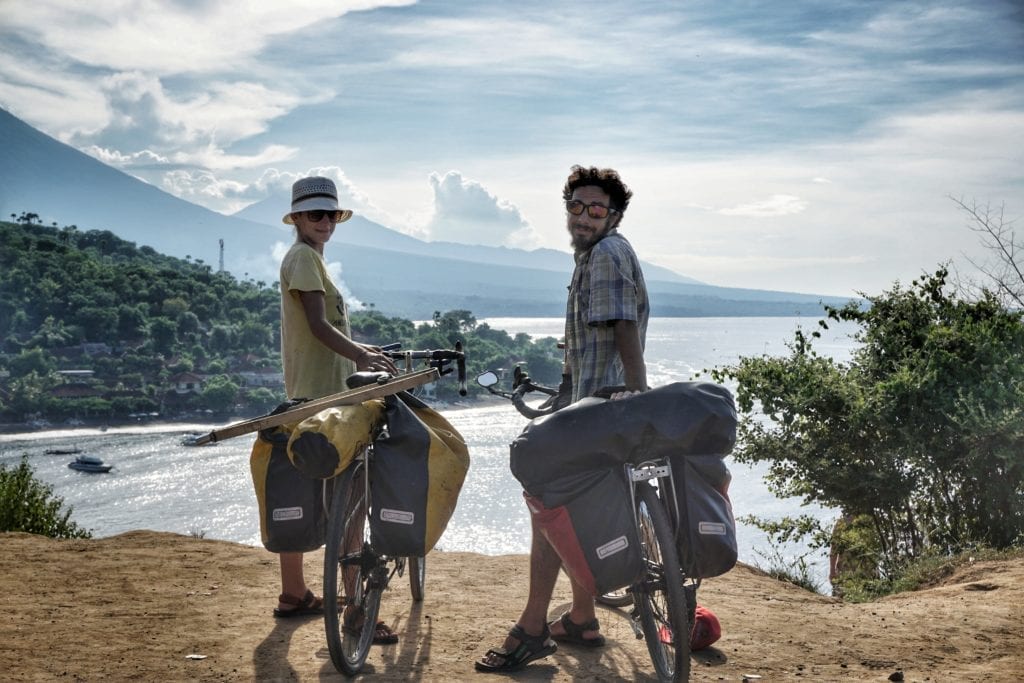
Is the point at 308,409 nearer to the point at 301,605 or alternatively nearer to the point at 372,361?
the point at 372,361

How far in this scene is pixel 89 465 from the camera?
51031 millimetres

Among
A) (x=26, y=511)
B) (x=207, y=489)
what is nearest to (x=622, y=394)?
(x=26, y=511)

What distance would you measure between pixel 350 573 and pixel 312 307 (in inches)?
42.5

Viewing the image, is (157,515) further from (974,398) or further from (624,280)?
(624,280)

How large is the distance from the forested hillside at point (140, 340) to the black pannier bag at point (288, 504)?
66.4 metres

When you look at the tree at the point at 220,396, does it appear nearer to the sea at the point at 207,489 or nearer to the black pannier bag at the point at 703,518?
the sea at the point at 207,489

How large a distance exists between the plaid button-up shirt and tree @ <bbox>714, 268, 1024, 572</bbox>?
510cm

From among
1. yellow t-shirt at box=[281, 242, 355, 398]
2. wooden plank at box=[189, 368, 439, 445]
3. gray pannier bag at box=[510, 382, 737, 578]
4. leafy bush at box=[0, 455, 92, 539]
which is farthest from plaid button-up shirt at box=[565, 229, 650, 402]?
leafy bush at box=[0, 455, 92, 539]

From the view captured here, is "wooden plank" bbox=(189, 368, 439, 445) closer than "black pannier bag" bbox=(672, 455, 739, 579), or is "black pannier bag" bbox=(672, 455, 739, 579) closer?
"black pannier bag" bbox=(672, 455, 739, 579)

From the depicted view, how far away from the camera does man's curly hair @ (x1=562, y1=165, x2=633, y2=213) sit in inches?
146

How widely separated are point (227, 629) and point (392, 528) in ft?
4.04

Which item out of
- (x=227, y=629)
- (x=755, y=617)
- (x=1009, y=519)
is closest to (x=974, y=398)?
(x=1009, y=519)

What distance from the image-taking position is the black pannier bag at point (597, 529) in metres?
3.18

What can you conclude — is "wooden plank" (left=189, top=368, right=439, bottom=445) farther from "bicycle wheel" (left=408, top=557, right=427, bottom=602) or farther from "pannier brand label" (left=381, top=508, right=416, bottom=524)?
"bicycle wheel" (left=408, top=557, right=427, bottom=602)
